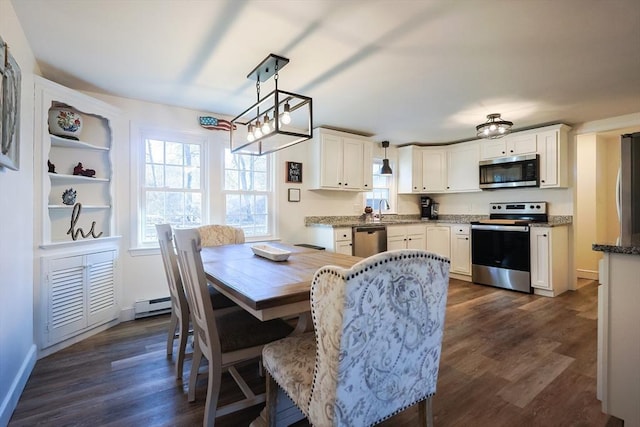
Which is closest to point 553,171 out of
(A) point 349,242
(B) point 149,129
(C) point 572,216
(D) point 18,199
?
(C) point 572,216

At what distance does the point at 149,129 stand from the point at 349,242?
2.71 meters

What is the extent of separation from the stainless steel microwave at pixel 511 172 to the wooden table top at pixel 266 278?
133 inches

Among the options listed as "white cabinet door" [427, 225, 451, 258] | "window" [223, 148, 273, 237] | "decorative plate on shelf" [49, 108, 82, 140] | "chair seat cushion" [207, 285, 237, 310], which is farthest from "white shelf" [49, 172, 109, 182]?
"white cabinet door" [427, 225, 451, 258]

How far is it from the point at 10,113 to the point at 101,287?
176 cm

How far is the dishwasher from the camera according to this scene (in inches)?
167

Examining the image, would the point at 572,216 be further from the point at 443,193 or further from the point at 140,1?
the point at 140,1

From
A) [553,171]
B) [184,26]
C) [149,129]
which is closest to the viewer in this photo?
[184,26]

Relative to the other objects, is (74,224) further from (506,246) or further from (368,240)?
(506,246)

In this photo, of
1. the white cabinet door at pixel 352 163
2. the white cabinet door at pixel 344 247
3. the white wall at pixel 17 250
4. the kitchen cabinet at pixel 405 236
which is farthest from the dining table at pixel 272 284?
the kitchen cabinet at pixel 405 236

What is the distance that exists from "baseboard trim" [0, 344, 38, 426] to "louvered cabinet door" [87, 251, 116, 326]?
0.51 metres

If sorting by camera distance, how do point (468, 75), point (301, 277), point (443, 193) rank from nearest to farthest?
point (301, 277) → point (468, 75) → point (443, 193)

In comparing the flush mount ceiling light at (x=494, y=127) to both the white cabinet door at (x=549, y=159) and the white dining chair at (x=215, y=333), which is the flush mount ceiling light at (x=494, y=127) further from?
the white dining chair at (x=215, y=333)

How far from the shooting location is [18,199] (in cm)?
197

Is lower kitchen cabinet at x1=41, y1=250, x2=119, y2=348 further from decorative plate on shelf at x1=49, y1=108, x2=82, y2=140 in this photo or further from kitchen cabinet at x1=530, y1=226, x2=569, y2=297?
kitchen cabinet at x1=530, y1=226, x2=569, y2=297
